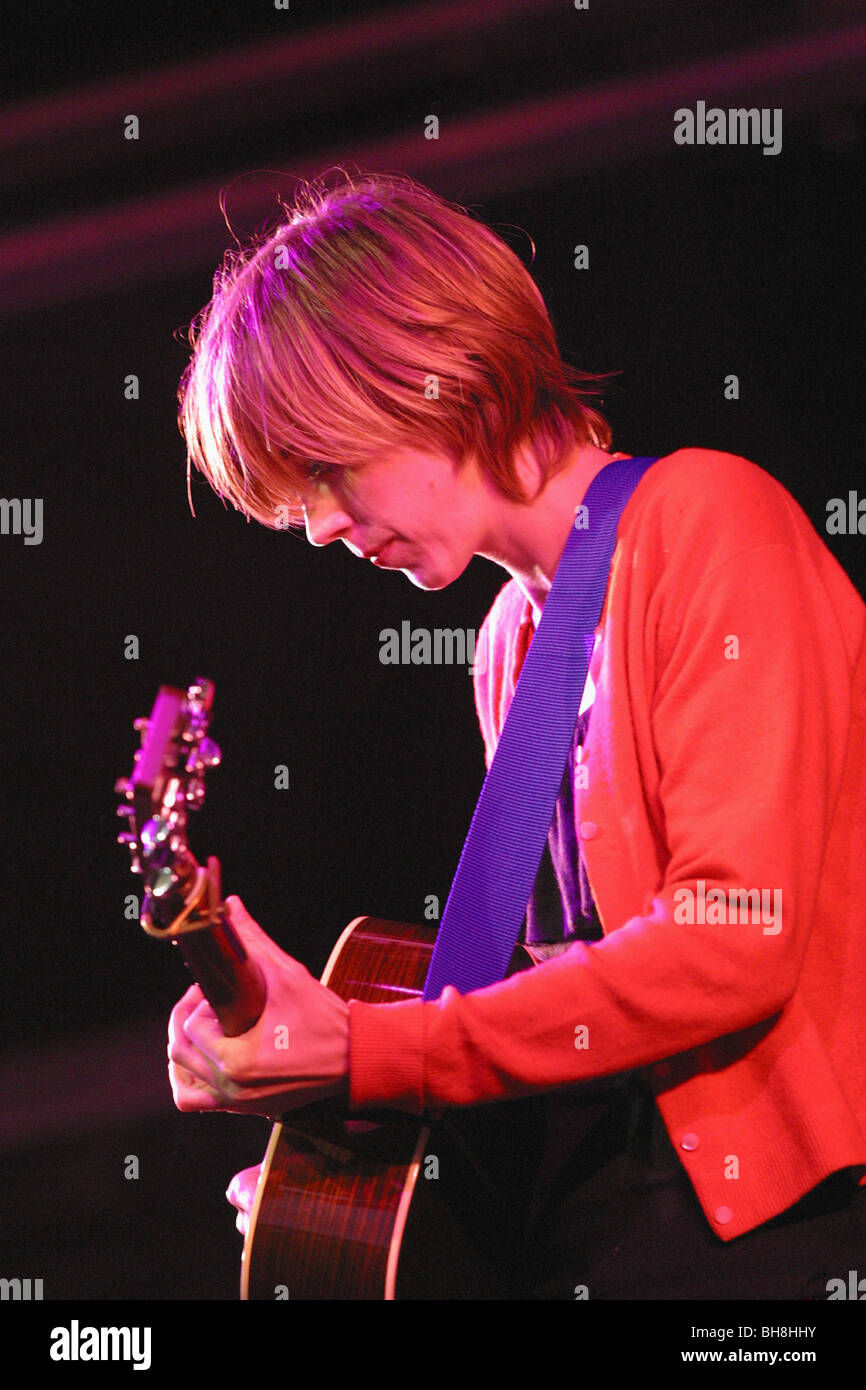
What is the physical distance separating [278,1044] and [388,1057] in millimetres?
127

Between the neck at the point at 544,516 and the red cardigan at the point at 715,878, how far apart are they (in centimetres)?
21

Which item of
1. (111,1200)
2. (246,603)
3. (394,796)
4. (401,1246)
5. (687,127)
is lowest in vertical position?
(111,1200)

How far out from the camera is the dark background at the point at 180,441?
2275 millimetres

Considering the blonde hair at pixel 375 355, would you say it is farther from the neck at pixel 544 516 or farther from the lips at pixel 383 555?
the lips at pixel 383 555

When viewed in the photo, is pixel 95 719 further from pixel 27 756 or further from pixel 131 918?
pixel 131 918

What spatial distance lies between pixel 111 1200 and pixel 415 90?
8.17ft

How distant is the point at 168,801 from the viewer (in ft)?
3.81

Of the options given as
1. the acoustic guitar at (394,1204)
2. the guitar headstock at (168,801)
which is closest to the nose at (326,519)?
the acoustic guitar at (394,1204)

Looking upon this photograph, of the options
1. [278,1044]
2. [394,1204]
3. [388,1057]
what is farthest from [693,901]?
[394,1204]

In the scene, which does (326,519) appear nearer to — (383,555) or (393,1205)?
(383,555)

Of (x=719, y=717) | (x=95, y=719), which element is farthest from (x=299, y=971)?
(x=95, y=719)
